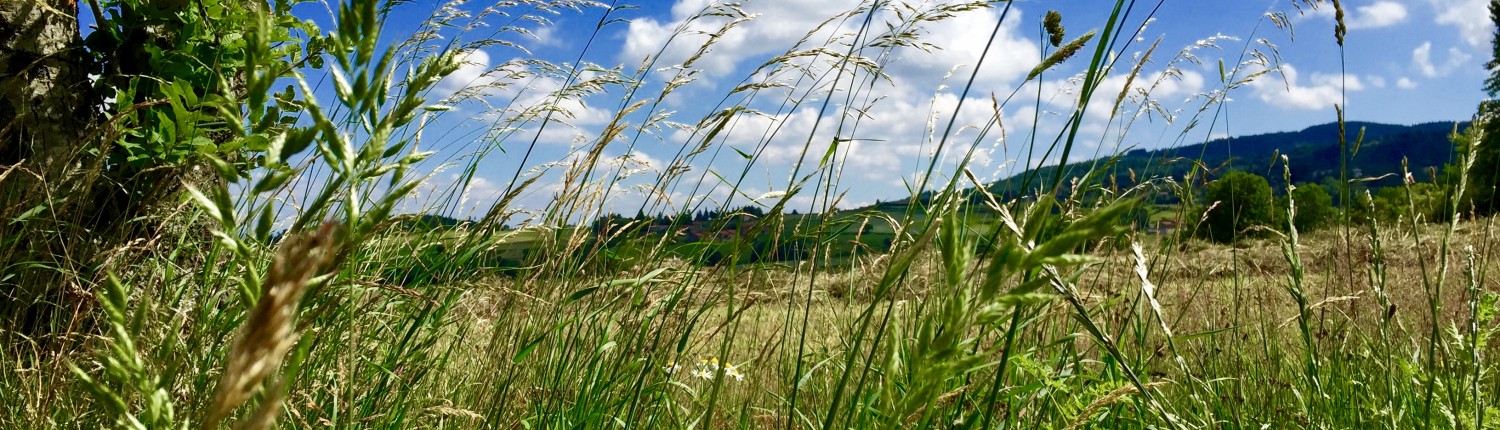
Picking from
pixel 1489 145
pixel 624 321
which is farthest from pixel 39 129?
pixel 1489 145

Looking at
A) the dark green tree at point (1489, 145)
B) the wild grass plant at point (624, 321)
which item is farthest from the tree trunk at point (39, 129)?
the dark green tree at point (1489, 145)

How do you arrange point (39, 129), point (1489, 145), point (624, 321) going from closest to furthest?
point (624, 321) → point (39, 129) → point (1489, 145)

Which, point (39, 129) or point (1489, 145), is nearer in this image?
point (39, 129)

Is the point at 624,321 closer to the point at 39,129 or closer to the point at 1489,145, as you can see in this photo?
the point at 39,129

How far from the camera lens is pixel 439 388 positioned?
265 cm

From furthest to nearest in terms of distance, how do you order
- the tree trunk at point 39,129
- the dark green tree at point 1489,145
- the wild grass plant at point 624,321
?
the dark green tree at point 1489,145, the tree trunk at point 39,129, the wild grass plant at point 624,321

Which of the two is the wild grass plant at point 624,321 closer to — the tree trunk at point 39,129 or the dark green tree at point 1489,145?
the tree trunk at point 39,129

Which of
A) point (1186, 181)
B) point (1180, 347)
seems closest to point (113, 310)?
point (1186, 181)

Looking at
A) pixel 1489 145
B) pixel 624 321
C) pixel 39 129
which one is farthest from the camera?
pixel 1489 145

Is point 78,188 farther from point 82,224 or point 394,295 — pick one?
point 394,295

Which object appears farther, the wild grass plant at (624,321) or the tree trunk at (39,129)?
the tree trunk at (39,129)

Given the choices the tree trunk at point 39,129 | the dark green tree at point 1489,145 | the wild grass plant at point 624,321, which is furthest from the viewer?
the dark green tree at point 1489,145

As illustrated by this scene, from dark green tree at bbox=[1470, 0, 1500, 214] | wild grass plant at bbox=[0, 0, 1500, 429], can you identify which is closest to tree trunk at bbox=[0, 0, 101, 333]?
wild grass plant at bbox=[0, 0, 1500, 429]

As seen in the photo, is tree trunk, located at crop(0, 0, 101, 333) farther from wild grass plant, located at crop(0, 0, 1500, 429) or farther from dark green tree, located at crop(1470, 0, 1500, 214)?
dark green tree, located at crop(1470, 0, 1500, 214)
